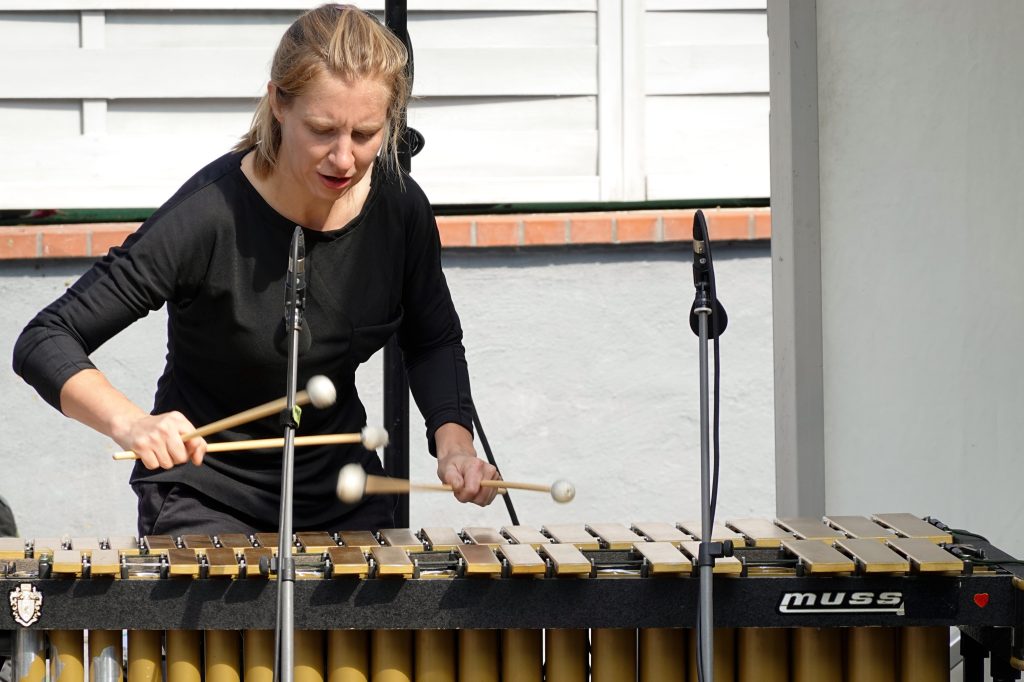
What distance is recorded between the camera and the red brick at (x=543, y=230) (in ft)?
17.5

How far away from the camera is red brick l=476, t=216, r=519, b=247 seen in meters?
5.30

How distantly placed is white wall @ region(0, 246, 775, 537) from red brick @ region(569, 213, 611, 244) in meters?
0.08

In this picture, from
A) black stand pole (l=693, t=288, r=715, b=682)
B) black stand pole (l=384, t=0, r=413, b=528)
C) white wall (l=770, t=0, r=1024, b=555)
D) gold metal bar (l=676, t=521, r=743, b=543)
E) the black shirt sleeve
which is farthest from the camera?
white wall (l=770, t=0, r=1024, b=555)

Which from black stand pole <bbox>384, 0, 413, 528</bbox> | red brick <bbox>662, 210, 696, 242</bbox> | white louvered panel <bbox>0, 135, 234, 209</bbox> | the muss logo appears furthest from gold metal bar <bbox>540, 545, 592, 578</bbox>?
white louvered panel <bbox>0, 135, 234, 209</bbox>

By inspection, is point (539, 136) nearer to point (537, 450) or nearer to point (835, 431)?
point (537, 450)

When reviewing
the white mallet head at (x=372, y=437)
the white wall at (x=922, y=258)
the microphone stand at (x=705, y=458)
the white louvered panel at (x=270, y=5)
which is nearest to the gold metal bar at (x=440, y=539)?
the white mallet head at (x=372, y=437)

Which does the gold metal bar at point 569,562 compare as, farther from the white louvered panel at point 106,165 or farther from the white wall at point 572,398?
the white louvered panel at point 106,165

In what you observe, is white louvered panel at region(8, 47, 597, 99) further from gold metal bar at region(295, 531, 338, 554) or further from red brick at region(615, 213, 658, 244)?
gold metal bar at region(295, 531, 338, 554)

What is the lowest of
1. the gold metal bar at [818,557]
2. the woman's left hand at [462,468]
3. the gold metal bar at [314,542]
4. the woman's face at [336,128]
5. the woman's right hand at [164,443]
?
the gold metal bar at [818,557]

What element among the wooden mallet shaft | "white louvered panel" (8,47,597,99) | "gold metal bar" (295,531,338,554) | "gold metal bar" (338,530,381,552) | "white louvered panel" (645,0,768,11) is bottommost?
"gold metal bar" (338,530,381,552)

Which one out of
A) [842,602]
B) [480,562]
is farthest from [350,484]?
[842,602]

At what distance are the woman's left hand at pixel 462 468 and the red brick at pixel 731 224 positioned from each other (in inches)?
95.9

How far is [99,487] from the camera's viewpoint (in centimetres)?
535

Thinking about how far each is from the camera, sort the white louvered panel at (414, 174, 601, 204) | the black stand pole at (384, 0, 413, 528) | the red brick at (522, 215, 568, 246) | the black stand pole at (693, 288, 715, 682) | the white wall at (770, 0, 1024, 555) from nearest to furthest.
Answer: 1. the black stand pole at (693, 288, 715, 682)
2. the black stand pole at (384, 0, 413, 528)
3. the white wall at (770, 0, 1024, 555)
4. the red brick at (522, 215, 568, 246)
5. the white louvered panel at (414, 174, 601, 204)
